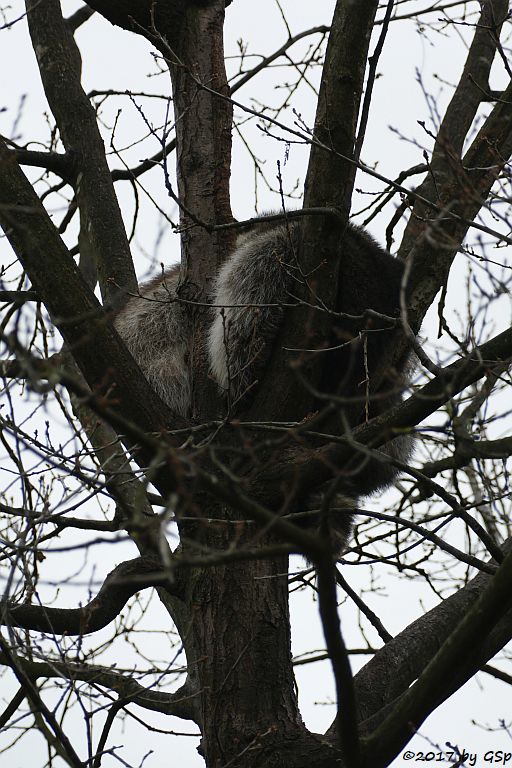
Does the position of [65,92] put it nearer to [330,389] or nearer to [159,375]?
[159,375]

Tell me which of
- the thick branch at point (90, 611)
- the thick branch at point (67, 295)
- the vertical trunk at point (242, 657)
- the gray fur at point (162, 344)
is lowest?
the vertical trunk at point (242, 657)

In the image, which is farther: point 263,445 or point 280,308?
point 280,308

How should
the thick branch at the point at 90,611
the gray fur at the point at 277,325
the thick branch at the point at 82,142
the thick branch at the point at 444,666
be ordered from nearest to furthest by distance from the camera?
the thick branch at the point at 444,666 < the thick branch at the point at 90,611 < the gray fur at the point at 277,325 < the thick branch at the point at 82,142

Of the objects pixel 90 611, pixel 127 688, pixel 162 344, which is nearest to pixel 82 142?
pixel 162 344

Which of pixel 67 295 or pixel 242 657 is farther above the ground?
pixel 67 295

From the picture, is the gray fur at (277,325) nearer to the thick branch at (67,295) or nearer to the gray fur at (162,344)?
the gray fur at (162,344)

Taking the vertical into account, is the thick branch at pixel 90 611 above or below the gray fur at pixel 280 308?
below

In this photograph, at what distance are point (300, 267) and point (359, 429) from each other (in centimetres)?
92

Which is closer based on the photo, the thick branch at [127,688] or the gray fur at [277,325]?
the thick branch at [127,688]

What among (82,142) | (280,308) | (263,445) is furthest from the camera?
(82,142)

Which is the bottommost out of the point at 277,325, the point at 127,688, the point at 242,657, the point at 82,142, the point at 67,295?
the point at 242,657

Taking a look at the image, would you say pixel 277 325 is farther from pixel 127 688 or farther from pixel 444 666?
pixel 444 666

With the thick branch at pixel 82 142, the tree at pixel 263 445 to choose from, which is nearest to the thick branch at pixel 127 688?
the tree at pixel 263 445

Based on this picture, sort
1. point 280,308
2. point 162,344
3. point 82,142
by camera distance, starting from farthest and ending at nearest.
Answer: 1. point 162,344
2. point 82,142
3. point 280,308
